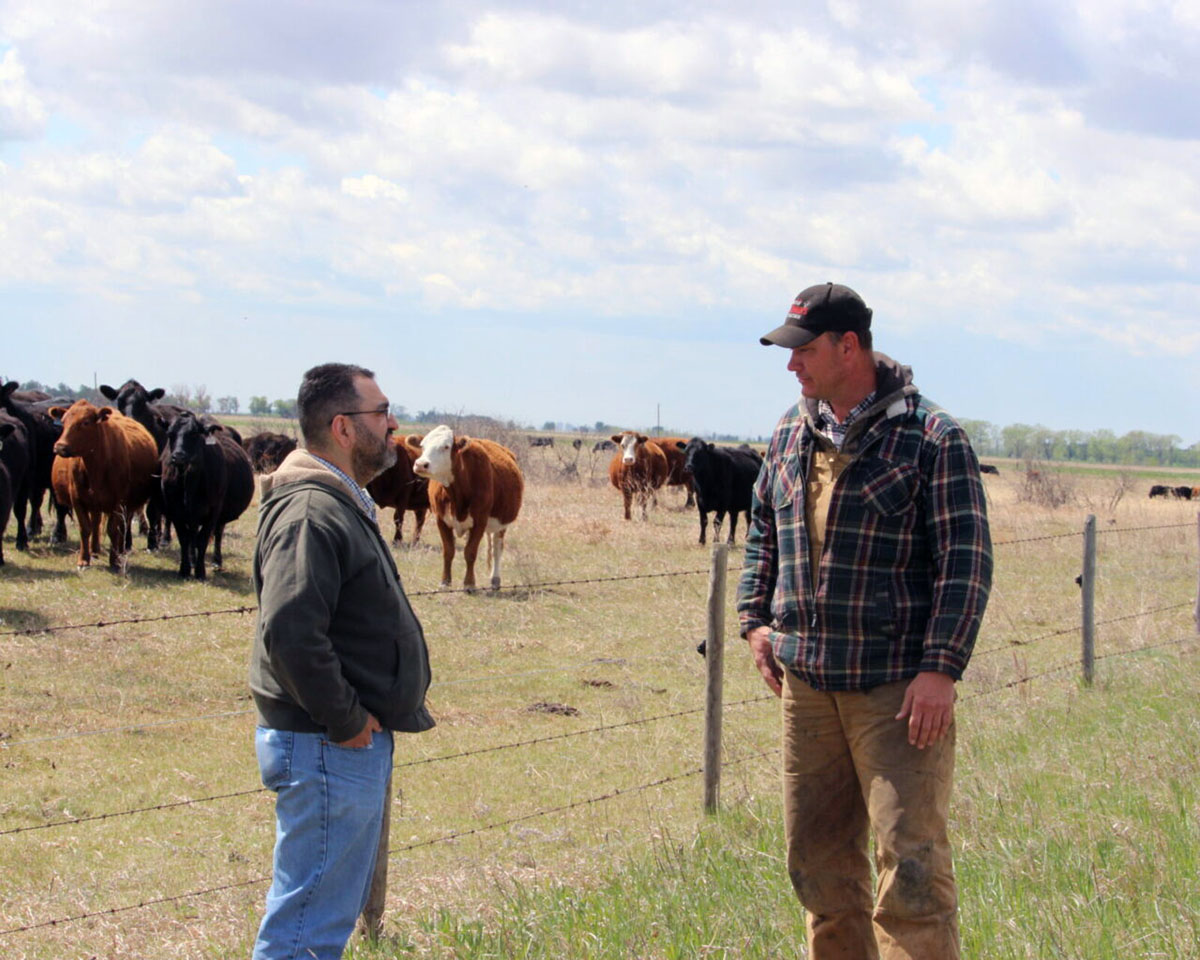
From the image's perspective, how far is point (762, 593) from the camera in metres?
4.46

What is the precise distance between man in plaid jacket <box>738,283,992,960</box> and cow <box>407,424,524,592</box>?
11632 millimetres

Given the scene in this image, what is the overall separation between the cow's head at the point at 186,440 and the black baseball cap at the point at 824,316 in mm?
12374

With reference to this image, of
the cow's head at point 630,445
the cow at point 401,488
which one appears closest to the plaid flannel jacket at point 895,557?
the cow at point 401,488

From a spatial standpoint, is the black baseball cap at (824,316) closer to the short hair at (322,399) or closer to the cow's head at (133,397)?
the short hair at (322,399)

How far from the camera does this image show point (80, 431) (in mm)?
15117

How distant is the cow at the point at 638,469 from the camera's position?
85.5 feet

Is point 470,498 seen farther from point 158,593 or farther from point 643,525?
point 643,525

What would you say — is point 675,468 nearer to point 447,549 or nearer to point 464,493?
point 464,493

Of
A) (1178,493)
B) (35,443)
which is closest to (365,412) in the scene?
(35,443)

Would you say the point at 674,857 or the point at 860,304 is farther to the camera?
the point at 674,857

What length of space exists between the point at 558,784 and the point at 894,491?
532 cm

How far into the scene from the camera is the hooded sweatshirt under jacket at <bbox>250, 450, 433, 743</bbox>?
11.2ft

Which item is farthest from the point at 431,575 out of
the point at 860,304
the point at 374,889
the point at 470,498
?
the point at 860,304

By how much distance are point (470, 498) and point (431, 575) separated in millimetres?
1310
